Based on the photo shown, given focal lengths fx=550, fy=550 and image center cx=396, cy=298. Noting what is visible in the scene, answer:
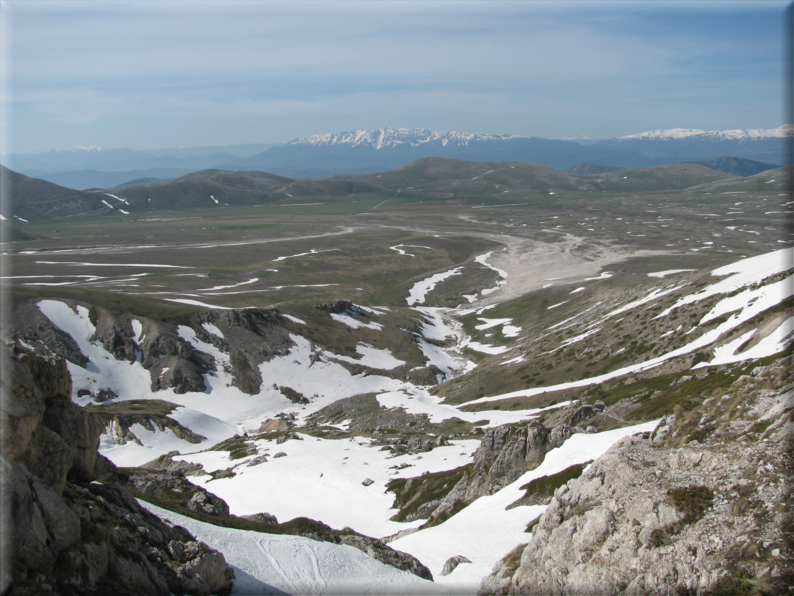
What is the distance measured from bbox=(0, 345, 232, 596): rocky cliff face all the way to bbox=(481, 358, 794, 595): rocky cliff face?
1265cm

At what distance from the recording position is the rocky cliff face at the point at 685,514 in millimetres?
14852

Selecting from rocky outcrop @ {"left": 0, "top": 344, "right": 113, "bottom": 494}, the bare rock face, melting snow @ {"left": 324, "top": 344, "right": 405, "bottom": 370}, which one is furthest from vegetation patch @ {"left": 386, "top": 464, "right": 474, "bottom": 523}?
melting snow @ {"left": 324, "top": 344, "right": 405, "bottom": 370}

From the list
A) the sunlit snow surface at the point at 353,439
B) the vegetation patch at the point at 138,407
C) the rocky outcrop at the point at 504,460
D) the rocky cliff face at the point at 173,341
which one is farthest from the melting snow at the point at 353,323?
the rocky outcrop at the point at 504,460

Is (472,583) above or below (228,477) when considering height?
above

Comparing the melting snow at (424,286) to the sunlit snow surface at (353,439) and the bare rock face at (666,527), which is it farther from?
the bare rock face at (666,527)

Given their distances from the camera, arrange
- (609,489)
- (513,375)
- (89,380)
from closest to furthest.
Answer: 1. (609,489)
2. (513,375)
3. (89,380)

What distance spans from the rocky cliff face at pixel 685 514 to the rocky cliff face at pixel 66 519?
12.6m

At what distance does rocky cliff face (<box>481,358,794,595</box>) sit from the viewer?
14.9 m

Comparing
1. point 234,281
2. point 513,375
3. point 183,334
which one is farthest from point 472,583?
point 234,281

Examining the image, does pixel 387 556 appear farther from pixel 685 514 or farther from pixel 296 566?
pixel 685 514

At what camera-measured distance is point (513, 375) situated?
75938 millimetres

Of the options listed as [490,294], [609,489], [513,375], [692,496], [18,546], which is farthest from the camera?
[490,294]

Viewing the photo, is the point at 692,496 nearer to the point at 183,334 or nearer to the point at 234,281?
the point at 183,334

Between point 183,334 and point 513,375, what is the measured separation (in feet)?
187
